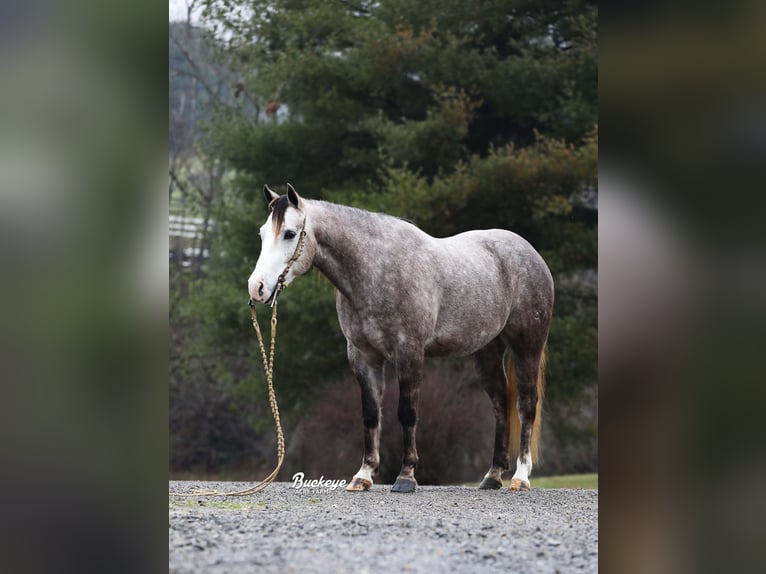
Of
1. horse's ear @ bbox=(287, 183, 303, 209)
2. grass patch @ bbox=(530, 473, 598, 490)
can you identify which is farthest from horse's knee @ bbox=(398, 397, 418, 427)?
grass patch @ bbox=(530, 473, 598, 490)

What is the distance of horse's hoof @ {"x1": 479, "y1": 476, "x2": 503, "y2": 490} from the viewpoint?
6727 millimetres

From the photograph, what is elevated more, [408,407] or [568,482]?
[408,407]

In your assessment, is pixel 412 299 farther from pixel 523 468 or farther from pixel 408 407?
pixel 523 468

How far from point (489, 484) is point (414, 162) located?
585 centimetres

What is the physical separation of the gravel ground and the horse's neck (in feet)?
4.44

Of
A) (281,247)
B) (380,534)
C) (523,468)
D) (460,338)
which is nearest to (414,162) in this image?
(460,338)

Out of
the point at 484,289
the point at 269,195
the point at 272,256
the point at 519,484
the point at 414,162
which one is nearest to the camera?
the point at 272,256

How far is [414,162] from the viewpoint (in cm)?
1173

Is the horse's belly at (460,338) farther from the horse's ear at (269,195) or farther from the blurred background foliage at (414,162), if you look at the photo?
the blurred background foliage at (414,162)

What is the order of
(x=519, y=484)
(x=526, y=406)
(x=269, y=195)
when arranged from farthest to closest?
(x=526, y=406) < (x=519, y=484) < (x=269, y=195)

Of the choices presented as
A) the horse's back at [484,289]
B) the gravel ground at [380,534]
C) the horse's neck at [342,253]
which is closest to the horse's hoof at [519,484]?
the gravel ground at [380,534]
